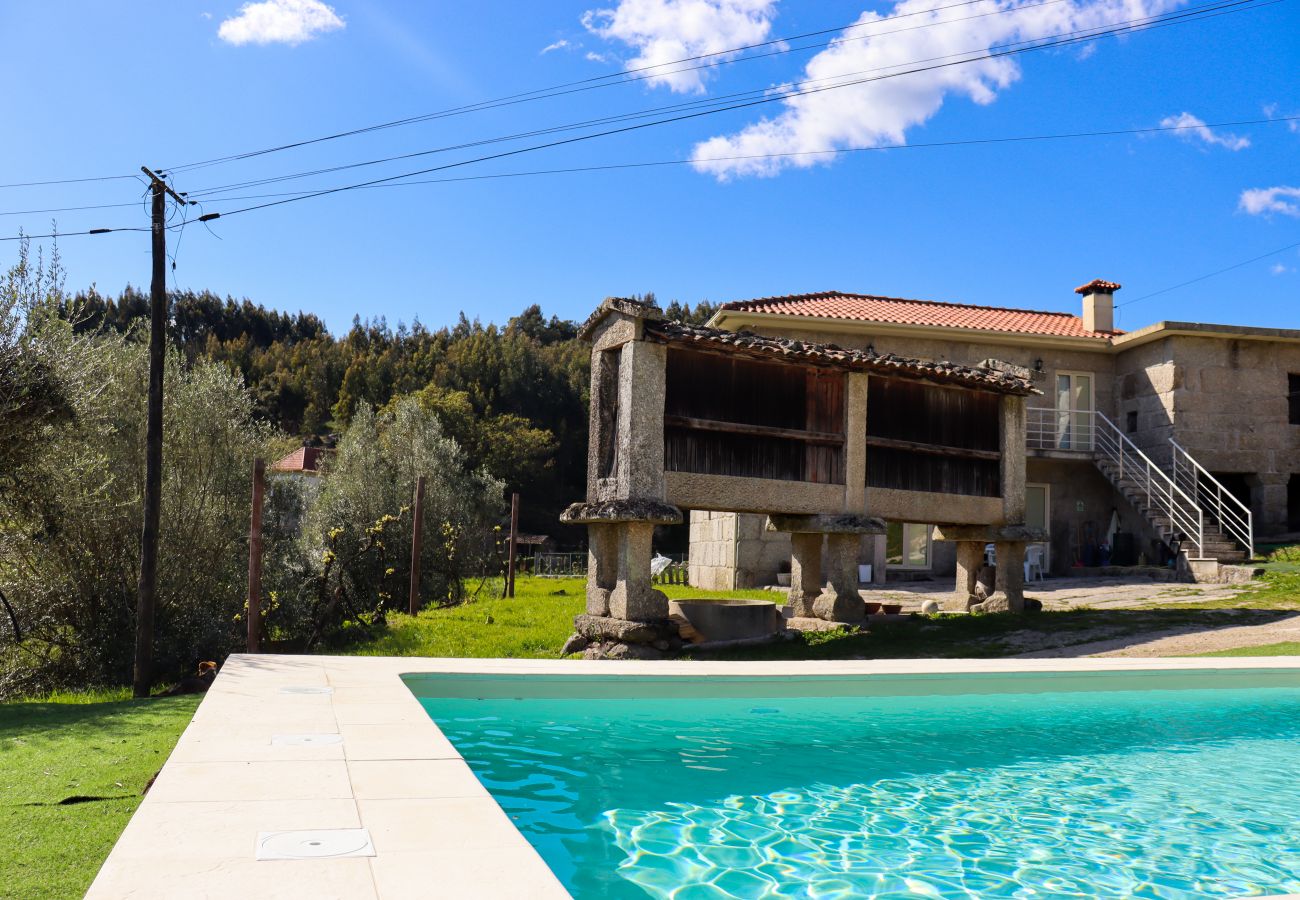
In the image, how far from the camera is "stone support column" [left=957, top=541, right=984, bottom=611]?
54.2 ft

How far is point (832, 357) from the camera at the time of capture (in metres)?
14.3

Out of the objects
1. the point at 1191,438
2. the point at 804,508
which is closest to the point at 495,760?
the point at 804,508

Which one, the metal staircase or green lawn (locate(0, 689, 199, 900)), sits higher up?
the metal staircase

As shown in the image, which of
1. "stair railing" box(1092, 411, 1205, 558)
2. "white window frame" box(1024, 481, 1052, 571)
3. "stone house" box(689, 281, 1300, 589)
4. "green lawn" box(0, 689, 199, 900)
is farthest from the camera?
"white window frame" box(1024, 481, 1052, 571)

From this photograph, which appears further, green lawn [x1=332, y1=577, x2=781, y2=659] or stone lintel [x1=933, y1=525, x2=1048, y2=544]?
stone lintel [x1=933, y1=525, x2=1048, y2=544]

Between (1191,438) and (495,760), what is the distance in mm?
22231

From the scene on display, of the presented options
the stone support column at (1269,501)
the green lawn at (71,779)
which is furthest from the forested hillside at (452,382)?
the green lawn at (71,779)

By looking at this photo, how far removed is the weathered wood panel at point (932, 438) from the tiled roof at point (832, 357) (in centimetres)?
29

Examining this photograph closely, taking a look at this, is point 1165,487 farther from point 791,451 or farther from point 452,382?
point 452,382

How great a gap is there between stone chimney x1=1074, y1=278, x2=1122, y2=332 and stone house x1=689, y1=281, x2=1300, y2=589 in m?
0.42

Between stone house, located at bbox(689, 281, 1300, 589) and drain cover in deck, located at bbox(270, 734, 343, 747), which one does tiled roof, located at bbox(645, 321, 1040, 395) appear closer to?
stone house, located at bbox(689, 281, 1300, 589)

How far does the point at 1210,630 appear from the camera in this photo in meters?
13.8

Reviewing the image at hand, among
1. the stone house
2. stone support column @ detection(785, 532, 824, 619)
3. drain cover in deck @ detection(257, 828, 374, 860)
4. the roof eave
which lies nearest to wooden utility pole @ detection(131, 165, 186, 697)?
stone support column @ detection(785, 532, 824, 619)

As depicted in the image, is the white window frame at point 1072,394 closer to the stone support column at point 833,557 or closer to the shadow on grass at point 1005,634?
the shadow on grass at point 1005,634
